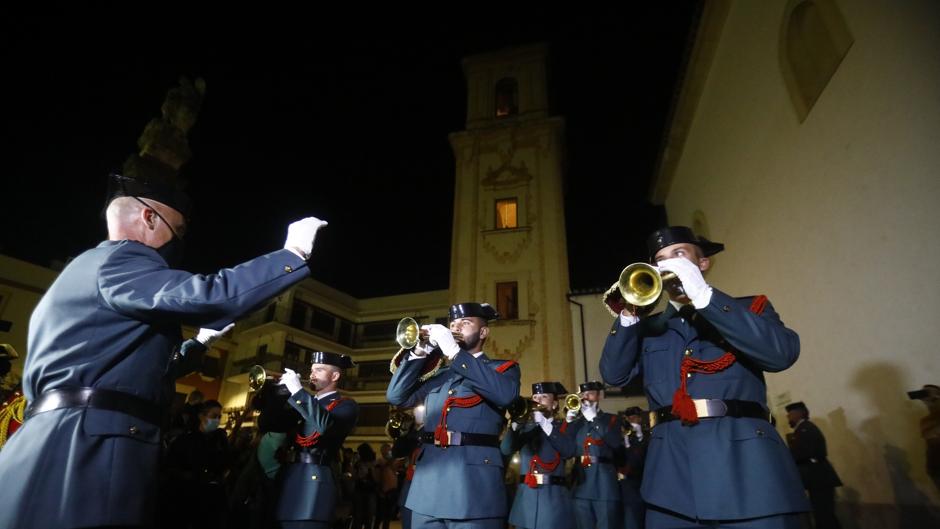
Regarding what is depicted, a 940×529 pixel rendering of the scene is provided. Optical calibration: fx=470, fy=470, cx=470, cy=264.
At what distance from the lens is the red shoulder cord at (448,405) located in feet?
12.2

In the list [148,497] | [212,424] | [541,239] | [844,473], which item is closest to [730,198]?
[844,473]

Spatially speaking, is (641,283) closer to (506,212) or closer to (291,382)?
(291,382)

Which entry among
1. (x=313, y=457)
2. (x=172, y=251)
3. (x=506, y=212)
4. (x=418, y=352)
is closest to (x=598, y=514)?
(x=313, y=457)

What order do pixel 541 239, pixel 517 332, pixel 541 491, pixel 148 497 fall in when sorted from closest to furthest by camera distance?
pixel 148 497
pixel 541 491
pixel 517 332
pixel 541 239

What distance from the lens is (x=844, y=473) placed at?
280 inches

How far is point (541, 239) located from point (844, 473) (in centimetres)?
1218

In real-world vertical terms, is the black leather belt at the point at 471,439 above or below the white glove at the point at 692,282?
below

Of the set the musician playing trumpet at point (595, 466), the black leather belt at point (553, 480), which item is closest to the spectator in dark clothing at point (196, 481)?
the black leather belt at point (553, 480)

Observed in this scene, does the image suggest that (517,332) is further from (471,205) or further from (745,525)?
(745,525)

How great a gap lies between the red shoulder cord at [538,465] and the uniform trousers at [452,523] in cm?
310

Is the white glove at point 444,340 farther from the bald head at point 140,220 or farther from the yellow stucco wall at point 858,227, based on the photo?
the yellow stucco wall at point 858,227

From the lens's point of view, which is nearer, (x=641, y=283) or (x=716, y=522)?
(x=716, y=522)

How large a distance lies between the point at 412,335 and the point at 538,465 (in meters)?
3.41

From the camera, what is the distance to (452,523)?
10.8ft
